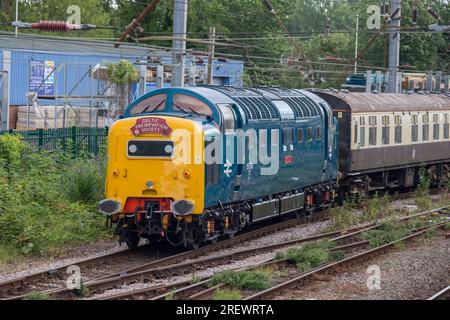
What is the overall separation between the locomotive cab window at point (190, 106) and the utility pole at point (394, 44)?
46.0 ft

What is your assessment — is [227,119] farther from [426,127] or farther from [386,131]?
[426,127]

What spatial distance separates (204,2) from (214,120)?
148 feet

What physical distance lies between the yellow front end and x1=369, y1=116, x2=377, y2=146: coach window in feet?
38.7

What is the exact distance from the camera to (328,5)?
113250mm

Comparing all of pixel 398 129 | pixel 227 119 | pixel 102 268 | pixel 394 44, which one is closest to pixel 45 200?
pixel 102 268

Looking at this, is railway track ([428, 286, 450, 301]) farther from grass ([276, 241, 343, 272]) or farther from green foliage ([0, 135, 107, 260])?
green foliage ([0, 135, 107, 260])

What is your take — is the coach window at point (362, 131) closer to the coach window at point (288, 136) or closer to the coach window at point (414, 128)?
the coach window at point (414, 128)

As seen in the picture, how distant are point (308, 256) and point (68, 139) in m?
11.1

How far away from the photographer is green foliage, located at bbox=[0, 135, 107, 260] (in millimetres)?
17875

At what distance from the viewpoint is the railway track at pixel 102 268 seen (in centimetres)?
1400

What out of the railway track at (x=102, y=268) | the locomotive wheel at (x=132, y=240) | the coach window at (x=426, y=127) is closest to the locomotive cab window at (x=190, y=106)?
the locomotive wheel at (x=132, y=240)

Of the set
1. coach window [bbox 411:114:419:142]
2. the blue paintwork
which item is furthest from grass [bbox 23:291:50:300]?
coach window [bbox 411:114:419:142]

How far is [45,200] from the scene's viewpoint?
20.6 m
